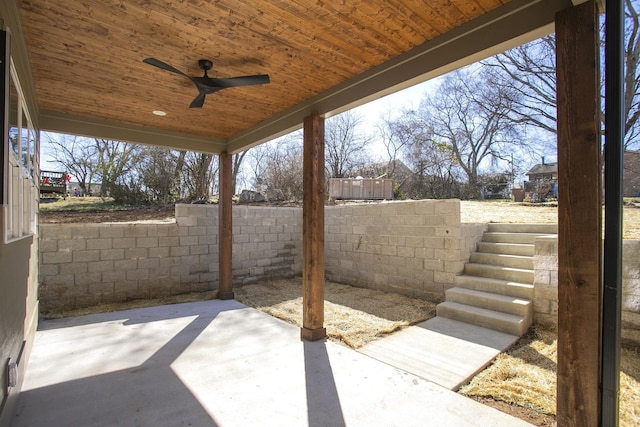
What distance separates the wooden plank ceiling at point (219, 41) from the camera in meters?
2.02

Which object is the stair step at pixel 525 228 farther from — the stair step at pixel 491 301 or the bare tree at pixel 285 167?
the bare tree at pixel 285 167

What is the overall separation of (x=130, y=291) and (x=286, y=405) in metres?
3.71

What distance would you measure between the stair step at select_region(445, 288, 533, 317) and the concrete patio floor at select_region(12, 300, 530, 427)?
1801mm

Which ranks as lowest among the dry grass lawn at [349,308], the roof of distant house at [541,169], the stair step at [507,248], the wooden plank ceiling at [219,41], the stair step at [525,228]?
the dry grass lawn at [349,308]

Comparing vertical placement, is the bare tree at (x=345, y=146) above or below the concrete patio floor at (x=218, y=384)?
above

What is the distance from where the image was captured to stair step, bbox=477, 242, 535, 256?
4516 mm

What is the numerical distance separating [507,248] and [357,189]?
6.39 meters

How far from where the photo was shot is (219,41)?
2.41 m

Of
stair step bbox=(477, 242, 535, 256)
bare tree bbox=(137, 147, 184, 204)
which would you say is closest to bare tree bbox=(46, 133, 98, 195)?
bare tree bbox=(137, 147, 184, 204)

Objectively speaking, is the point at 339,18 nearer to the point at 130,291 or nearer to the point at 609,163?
the point at 609,163

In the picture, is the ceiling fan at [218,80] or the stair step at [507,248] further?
the stair step at [507,248]

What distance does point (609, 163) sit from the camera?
1644 millimetres

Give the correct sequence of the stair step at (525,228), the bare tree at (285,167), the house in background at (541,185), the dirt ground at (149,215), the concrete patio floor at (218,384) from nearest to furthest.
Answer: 1. the concrete patio floor at (218,384)
2. the stair step at (525,228)
3. the dirt ground at (149,215)
4. the house in background at (541,185)
5. the bare tree at (285,167)

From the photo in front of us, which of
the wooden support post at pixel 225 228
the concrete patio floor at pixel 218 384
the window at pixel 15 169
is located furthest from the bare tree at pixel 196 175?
the window at pixel 15 169
